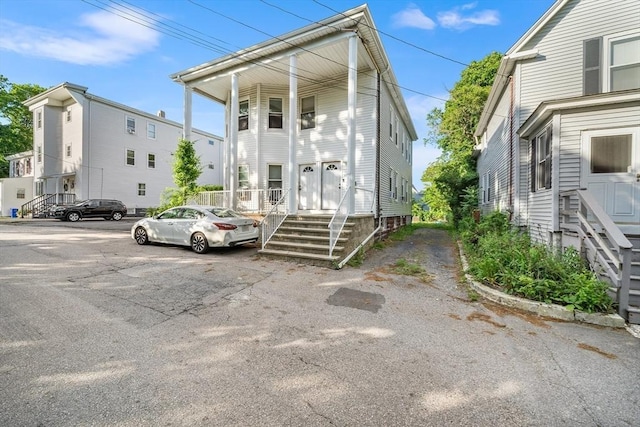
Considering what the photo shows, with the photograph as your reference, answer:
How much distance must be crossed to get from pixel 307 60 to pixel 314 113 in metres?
2.14

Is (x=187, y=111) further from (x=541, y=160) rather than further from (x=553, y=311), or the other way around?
(x=553, y=311)

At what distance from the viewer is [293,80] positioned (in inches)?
405

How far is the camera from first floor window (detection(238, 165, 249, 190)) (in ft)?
42.2

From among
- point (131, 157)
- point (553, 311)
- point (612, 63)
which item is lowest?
point (553, 311)

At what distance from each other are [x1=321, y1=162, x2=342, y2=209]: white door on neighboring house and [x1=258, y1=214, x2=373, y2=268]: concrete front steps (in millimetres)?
2430

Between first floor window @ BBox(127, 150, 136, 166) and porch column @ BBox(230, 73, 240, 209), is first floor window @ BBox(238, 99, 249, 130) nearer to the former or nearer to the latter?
porch column @ BBox(230, 73, 240, 209)

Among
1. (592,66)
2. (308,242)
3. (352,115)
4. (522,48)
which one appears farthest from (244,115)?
(592,66)

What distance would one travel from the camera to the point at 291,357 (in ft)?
10.0

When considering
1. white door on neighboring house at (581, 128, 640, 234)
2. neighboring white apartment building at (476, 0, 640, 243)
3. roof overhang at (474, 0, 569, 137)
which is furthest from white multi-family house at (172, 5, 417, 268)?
white door on neighboring house at (581, 128, 640, 234)

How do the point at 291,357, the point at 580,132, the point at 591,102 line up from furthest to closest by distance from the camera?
the point at 580,132
the point at 591,102
the point at 291,357

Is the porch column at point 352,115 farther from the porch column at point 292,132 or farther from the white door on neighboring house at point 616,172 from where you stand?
the white door on neighboring house at point 616,172

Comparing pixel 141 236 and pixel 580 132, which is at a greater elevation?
pixel 580 132

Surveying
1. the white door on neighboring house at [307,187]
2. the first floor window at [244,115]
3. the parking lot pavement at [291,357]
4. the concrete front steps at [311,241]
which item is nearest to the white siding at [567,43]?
the concrete front steps at [311,241]

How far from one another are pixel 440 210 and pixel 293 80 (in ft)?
103
